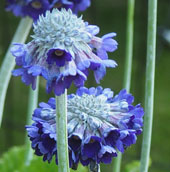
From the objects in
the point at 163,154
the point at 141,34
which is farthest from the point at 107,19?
the point at 163,154

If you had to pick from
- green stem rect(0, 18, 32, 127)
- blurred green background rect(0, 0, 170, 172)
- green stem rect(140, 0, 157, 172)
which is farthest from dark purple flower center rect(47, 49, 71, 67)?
blurred green background rect(0, 0, 170, 172)

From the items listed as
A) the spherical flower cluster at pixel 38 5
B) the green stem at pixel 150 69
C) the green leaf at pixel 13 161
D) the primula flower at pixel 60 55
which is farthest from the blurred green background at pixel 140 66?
the primula flower at pixel 60 55

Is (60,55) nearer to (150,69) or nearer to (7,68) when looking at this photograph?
(150,69)

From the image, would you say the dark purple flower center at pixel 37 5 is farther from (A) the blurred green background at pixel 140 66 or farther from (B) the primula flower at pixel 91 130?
(A) the blurred green background at pixel 140 66

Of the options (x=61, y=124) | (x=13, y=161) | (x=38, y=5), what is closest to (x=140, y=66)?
(x=13, y=161)

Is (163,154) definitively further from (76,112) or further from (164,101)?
(76,112)

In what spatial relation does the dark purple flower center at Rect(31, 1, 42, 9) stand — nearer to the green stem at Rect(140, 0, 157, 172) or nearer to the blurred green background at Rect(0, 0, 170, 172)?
the green stem at Rect(140, 0, 157, 172)
